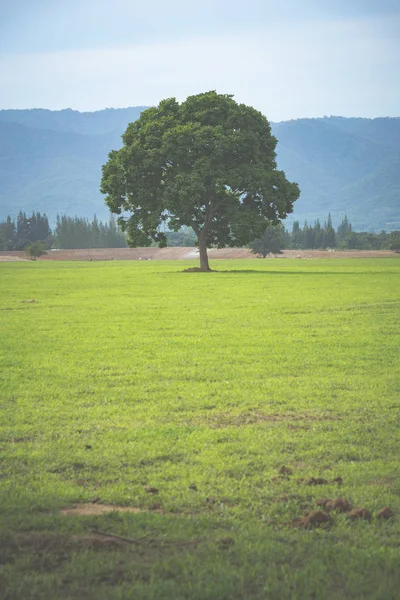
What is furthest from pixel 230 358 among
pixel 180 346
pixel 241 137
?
pixel 241 137

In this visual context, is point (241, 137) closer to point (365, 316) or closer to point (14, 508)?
point (365, 316)

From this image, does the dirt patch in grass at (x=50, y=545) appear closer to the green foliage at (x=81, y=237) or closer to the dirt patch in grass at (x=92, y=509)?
the dirt patch in grass at (x=92, y=509)

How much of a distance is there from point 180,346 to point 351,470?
1002 centimetres

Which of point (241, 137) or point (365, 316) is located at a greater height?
point (241, 137)

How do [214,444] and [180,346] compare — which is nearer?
[214,444]

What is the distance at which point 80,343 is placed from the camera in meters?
18.5

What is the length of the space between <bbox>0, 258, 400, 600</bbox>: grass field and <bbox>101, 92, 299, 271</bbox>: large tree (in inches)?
1599

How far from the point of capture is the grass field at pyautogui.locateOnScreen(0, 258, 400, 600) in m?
5.55

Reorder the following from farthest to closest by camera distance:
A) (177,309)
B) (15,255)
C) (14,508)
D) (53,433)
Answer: (15,255) < (177,309) < (53,433) < (14,508)

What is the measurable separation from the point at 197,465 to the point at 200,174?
170 ft

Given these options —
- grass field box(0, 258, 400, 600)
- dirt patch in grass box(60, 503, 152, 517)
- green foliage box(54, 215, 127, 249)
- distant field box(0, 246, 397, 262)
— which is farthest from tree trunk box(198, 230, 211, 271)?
green foliage box(54, 215, 127, 249)

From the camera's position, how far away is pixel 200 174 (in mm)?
58750

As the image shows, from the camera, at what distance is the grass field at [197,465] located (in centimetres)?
555

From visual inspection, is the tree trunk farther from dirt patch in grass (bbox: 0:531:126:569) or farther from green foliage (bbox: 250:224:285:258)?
green foliage (bbox: 250:224:285:258)
